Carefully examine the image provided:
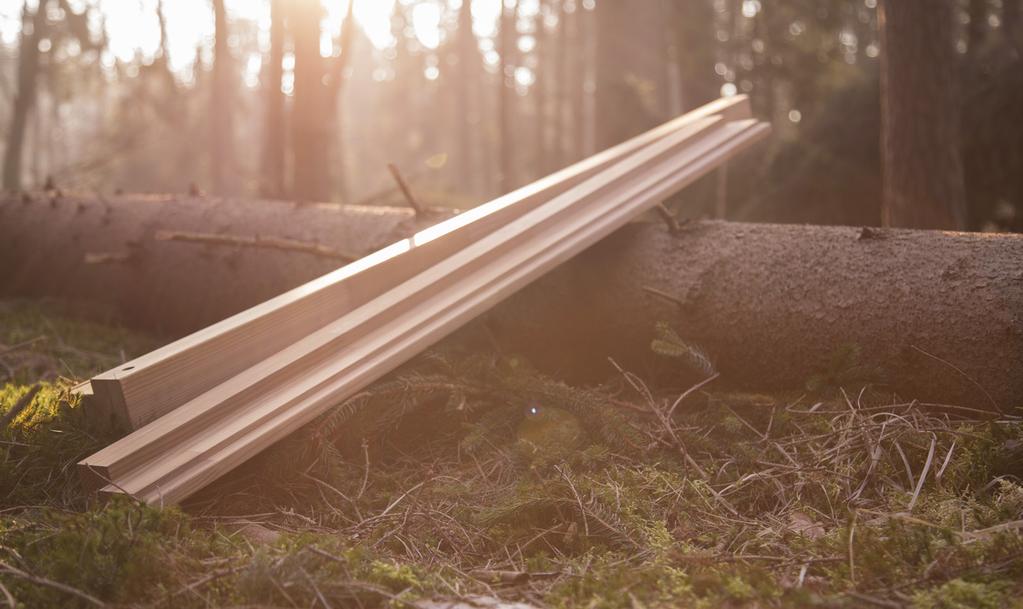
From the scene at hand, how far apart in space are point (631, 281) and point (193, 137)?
2180cm

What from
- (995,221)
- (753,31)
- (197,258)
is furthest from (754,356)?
(753,31)

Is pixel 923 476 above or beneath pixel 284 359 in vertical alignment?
beneath

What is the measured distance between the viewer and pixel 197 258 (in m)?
4.45

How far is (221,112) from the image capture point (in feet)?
48.7

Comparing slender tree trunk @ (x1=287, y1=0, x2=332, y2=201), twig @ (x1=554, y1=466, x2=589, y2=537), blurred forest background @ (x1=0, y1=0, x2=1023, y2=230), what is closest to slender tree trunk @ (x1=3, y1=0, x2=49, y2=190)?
blurred forest background @ (x1=0, y1=0, x2=1023, y2=230)

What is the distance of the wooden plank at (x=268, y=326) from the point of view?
2.25m

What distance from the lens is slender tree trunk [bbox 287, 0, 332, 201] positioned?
6.62 metres

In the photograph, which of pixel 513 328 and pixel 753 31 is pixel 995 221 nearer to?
pixel 753 31

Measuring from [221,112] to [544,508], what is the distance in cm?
1450

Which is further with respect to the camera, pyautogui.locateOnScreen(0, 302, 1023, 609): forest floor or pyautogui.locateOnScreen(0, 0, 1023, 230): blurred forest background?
pyautogui.locateOnScreen(0, 0, 1023, 230): blurred forest background

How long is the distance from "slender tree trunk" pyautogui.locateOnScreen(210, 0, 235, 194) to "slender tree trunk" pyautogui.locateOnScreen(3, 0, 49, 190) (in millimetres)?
4299

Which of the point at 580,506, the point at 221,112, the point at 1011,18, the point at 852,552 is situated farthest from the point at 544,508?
the point at 221,112

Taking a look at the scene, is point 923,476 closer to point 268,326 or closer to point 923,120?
point 268,326

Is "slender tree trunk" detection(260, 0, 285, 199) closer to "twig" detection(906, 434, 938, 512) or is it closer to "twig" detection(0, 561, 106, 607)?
"twig" detection(0, 561, 106, 607)
